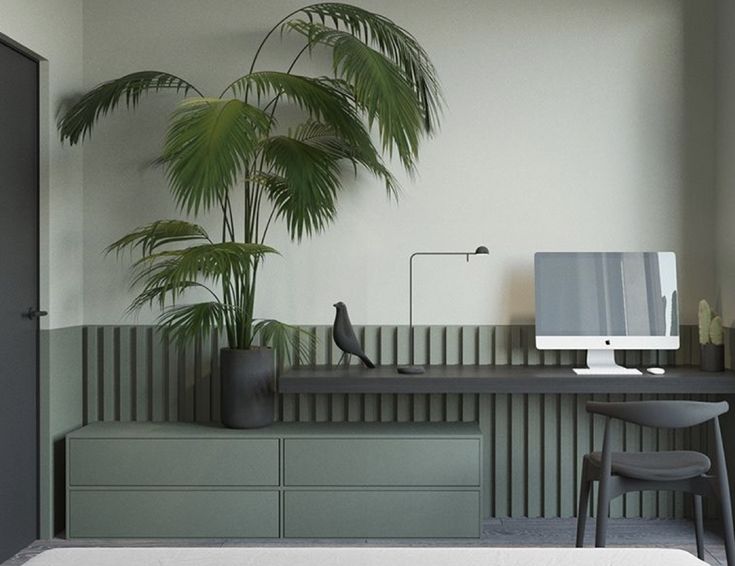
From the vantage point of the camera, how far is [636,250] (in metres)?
4.44

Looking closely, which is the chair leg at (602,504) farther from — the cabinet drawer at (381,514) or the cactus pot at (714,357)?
the cactus pot at (714,357)

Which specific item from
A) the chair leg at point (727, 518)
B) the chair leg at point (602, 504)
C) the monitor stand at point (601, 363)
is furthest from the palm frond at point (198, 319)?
the chair leg at point (727, 518)

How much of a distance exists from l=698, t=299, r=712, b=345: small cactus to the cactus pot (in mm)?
37

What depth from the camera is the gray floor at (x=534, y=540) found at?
13.0 ft

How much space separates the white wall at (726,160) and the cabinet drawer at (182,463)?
221cm

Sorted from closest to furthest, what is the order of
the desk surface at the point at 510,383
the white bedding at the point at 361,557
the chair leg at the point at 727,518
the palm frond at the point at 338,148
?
the white bedding at the point at 361,557, the chair leg at the point at 727,518, the desk surface at the point at 510,383, the palm frond at the point at 338,148

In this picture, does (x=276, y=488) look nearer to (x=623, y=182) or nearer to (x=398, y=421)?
(x=398, y=421)

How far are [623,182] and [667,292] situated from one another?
583mm

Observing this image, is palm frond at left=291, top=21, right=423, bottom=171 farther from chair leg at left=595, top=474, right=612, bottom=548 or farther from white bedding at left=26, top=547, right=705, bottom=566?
white bedding at left=26, top=547, right=705, bottom=566

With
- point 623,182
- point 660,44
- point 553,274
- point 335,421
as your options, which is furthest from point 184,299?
point 660,44

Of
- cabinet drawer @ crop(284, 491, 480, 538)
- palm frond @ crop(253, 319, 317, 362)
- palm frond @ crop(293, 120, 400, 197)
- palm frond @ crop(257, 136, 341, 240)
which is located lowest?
cabinet drawer @ crop(284, 491, 480, 538)

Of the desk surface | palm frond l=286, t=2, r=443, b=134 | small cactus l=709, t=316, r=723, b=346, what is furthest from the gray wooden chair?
palm frond l=286, t=2, r=443, b=134

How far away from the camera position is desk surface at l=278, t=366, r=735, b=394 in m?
3.89

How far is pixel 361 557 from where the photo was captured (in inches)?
84.0
